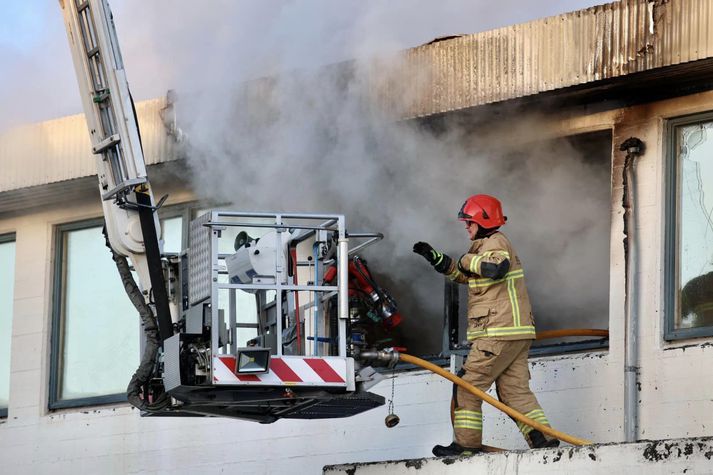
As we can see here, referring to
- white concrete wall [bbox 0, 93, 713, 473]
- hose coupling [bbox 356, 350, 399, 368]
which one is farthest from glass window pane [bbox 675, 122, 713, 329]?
hose coupling [bbox 356, 350, 399, 368]

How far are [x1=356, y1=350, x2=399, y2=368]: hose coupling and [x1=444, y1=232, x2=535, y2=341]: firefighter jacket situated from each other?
0.51m

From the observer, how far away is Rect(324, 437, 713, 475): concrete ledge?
25.0ft

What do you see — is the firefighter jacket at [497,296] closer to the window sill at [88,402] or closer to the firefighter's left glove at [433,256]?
the firefighter's left glove at [433,256]

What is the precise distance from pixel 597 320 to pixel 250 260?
12.5 feet

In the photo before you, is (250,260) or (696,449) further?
(250,260)

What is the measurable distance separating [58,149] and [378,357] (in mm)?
4320

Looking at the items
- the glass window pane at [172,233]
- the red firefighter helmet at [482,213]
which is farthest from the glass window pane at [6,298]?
the red firefighter helmet at [482,213]

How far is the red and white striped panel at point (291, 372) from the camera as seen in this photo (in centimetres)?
849

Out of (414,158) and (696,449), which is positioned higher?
(414,158)

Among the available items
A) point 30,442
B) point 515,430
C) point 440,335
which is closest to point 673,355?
point 515,430

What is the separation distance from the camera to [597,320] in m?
11.7

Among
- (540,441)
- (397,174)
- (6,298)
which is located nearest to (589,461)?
(540,441)

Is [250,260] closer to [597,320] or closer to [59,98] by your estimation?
[597,320]

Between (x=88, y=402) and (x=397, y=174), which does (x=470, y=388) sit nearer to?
(x=397, y=174)
